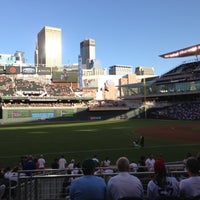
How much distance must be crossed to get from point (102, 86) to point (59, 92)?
7723 centimetres

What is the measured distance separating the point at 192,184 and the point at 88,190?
5.44ft

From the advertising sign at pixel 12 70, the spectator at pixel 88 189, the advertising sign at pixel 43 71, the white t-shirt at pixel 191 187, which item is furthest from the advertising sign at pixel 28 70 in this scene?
the white t-shirt at pixel 191 187

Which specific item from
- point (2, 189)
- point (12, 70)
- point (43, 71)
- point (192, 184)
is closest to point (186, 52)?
point (43, 71)

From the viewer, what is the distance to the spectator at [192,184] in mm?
4844

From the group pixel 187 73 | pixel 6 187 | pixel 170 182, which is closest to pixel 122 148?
pixel 6 187

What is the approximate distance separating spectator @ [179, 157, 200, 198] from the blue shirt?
127 centimetres

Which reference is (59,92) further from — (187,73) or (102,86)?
(102,86)

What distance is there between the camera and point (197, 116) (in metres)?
70.7

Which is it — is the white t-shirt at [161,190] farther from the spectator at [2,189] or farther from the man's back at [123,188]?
the spectator at [2,189]

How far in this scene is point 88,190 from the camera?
4.74 metres

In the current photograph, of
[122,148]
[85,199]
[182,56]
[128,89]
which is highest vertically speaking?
[182,56]

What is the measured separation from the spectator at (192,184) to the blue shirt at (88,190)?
127 cm

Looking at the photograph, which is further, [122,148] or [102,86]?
[102,86]

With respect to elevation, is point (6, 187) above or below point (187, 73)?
below
